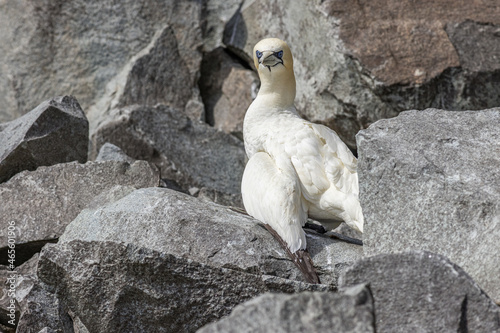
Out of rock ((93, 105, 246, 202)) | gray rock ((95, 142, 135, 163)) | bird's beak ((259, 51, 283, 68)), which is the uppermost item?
bird's beak ((259, 51, 283, 68))

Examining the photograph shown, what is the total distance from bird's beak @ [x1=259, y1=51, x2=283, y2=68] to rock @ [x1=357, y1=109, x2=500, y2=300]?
1.80 m

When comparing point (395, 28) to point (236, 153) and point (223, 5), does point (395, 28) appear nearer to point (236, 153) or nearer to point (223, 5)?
point (236, 153)

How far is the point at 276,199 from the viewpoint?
18.3 ft

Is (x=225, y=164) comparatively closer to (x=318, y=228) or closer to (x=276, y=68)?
(x=276, y=68)

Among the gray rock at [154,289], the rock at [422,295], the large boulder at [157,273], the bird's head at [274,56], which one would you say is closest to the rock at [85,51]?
the bird's head at [274,56]

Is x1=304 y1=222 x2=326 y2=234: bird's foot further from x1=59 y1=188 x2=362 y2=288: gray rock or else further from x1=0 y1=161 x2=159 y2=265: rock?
x1=0 y1=161 x2=159 y2=265: rock

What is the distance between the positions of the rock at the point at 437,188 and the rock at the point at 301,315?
4.95 ft

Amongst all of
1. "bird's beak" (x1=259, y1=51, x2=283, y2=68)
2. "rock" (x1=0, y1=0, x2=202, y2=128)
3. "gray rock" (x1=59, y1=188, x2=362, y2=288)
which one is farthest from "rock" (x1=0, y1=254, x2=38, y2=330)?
"rock" (x1=0, y1=0, x2=202, y2=128)

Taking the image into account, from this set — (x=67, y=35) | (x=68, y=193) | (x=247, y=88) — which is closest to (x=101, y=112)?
(x=67, y=35)

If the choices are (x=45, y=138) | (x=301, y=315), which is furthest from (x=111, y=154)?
(x=301, y=315)

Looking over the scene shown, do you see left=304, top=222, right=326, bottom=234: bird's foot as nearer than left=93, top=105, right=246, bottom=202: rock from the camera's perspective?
Yes

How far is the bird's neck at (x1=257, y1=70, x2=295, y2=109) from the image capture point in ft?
22.3

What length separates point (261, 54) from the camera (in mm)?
6762

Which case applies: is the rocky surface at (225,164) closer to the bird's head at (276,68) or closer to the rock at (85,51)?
the rock at (85,51)
